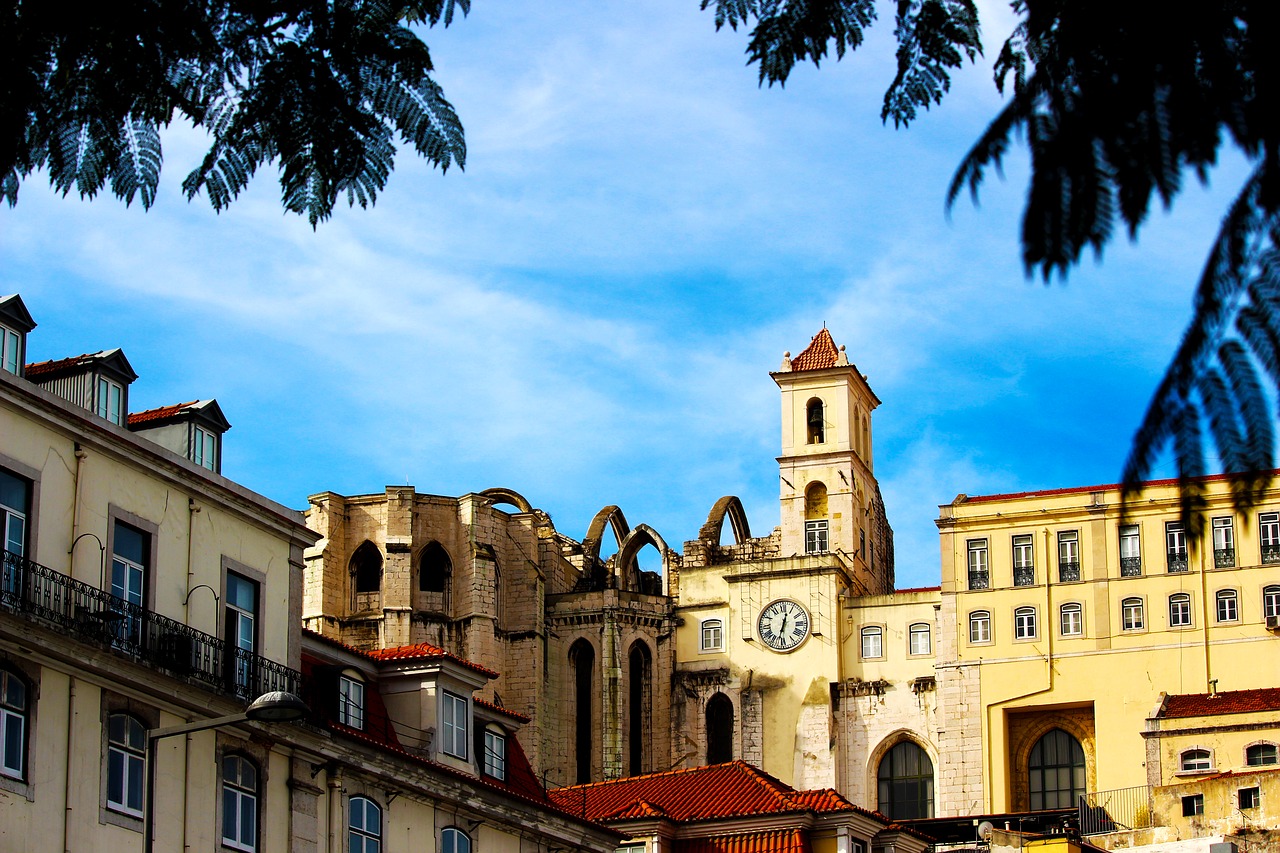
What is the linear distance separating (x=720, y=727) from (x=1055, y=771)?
12.9 metres

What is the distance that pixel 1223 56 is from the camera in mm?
5922

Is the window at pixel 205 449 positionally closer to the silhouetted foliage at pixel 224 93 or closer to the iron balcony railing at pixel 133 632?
Result: the iron balcony railing at pixel 133 632

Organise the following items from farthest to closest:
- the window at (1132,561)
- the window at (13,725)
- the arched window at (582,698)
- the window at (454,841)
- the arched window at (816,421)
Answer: the arched window at (816,421) < the arched window at (582,698) < the window at (1132,561) < the window at (454,841) < the window at (13,725)

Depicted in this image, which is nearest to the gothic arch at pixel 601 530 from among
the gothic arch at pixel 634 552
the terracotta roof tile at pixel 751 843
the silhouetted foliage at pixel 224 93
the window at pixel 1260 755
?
the gothic arch at pixel 634 552

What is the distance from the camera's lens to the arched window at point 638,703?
274 ft

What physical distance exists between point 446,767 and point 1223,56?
30811 millimetres

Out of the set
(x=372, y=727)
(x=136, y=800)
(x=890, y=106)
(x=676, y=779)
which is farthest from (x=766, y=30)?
(x=676, y=779)

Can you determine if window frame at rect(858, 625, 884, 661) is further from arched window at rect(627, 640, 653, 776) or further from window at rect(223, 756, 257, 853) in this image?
window at rect(223, 756, 257, 853)

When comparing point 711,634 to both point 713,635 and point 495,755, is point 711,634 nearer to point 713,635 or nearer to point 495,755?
point 713,635

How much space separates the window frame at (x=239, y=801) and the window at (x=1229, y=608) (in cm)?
5213

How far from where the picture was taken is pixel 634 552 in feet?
295

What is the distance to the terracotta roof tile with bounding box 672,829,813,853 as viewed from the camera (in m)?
42.8

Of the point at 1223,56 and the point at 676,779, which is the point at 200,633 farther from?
the point at 1223,56

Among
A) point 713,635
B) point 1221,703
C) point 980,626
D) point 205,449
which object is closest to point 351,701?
point 205,449
